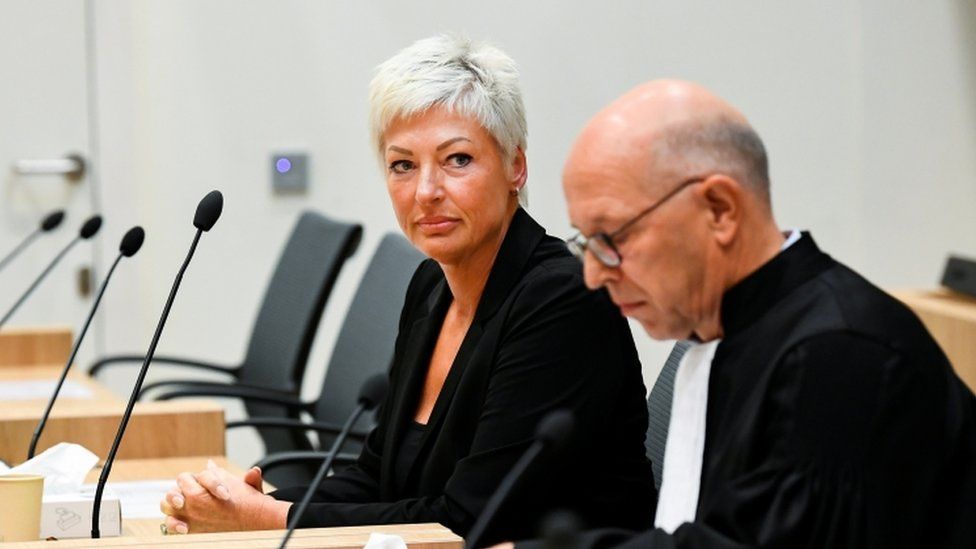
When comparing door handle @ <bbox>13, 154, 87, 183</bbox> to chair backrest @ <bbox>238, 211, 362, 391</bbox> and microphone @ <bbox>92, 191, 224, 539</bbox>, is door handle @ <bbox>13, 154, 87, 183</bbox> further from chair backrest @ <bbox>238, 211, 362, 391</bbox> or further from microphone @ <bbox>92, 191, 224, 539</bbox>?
microphone @ <bbox>92, 191, 224, 539</bbox>

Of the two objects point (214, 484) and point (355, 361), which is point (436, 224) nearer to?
point (214, 484)

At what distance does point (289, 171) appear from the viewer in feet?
17.7

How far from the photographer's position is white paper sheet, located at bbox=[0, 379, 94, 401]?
148 inches

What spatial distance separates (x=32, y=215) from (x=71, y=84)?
0.46 m

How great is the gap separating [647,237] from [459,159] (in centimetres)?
81

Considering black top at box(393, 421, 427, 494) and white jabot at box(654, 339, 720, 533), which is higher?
white jabot at box(654, 339, 720, 533)

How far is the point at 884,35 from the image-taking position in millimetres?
5191

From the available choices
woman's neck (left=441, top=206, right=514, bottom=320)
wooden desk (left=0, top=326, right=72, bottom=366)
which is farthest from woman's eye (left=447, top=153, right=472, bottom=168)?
wooden desk (left=0, top=326, right=72, bottom=366)

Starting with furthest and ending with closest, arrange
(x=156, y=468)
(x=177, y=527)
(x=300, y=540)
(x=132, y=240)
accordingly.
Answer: (x=156, y=468), (x=132, y=240), (x=177, y=527), (x=300, y=540)

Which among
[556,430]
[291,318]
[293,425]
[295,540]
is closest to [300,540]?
[295,540]

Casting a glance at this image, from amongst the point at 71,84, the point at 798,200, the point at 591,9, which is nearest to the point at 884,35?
the point at 798,200

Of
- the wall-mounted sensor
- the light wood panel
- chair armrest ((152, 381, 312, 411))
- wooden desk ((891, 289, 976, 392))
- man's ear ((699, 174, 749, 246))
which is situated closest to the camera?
man's ear ((699, 174, 749, 246))

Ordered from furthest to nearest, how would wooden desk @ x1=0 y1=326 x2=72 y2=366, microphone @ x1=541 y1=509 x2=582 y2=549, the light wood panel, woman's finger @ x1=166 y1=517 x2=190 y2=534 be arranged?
wooden desk @ x1=0 y1=326 x2=72 y2=366, woman's finger @ x1=166 y1=517 x2=190 y2=534, the light wood panel, microphone @ x1=541 y1=509 x2=582 y2=549

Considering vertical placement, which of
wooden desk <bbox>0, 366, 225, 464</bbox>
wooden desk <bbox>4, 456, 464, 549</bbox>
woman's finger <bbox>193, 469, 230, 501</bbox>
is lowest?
wooden desk <bbox>0, 366, 225, 464</bbox>
